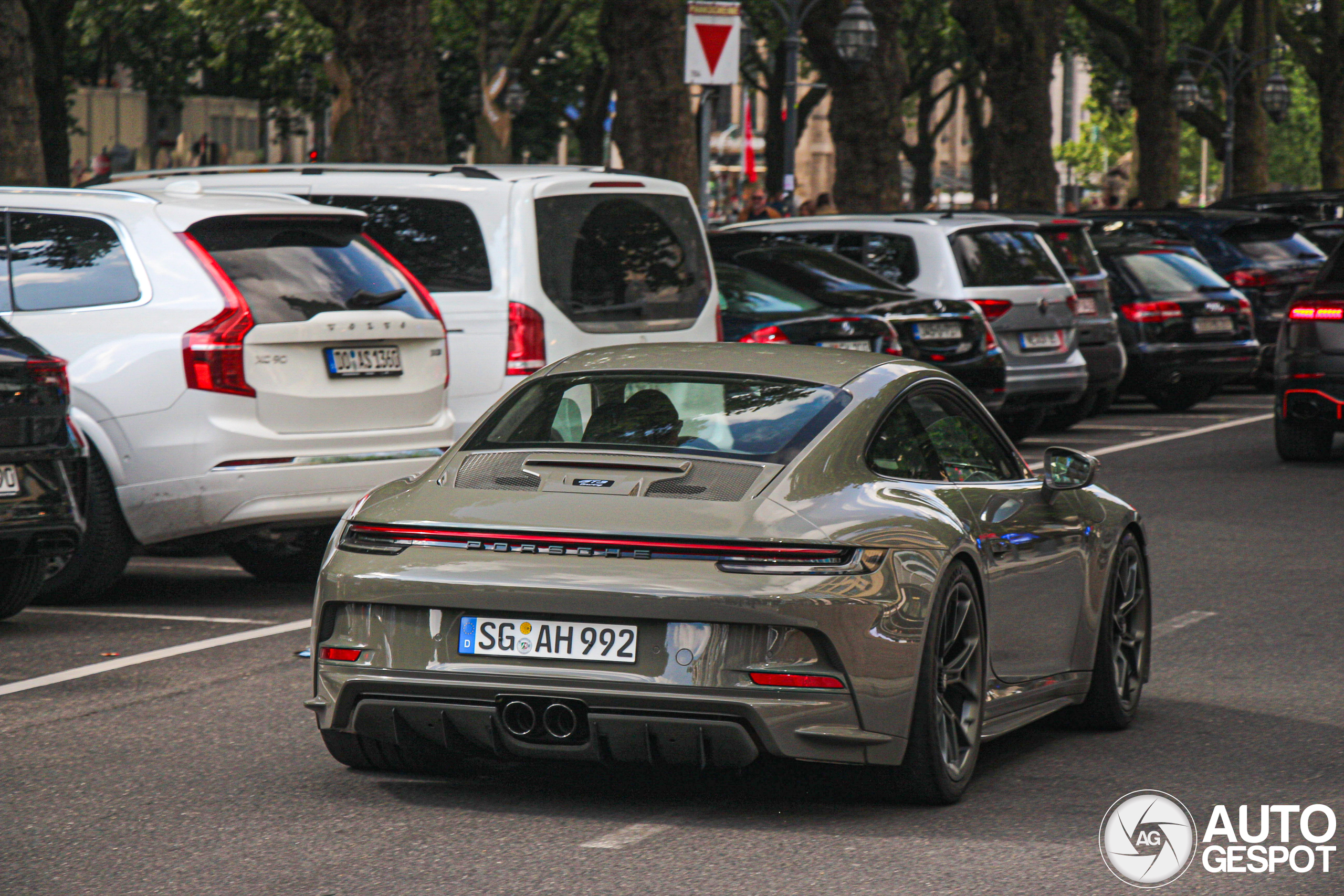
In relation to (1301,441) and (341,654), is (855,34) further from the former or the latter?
(341,654)

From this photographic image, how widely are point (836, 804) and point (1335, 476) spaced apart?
33.3ft

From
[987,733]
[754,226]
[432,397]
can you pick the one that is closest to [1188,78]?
[754,226]

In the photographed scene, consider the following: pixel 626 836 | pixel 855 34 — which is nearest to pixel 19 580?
pixel 626 836

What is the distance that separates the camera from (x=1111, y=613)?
700cm

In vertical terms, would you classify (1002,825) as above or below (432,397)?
below

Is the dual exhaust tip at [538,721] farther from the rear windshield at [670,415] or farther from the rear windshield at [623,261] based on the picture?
the rear windshield at [623,261]

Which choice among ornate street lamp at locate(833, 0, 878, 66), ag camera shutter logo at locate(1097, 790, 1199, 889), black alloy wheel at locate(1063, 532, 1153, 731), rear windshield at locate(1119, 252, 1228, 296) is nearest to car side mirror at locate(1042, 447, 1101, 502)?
black alloy wheel at locate(1063, 532, 1153, 731)

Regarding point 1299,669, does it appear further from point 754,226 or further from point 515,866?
point 754,226

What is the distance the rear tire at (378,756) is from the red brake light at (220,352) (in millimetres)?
3183

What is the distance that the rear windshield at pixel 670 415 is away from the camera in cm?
588

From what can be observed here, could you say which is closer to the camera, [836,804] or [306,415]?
[836,804]

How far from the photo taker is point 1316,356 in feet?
49.8

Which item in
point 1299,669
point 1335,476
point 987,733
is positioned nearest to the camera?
point 987,733

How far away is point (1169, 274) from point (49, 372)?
14140mm
